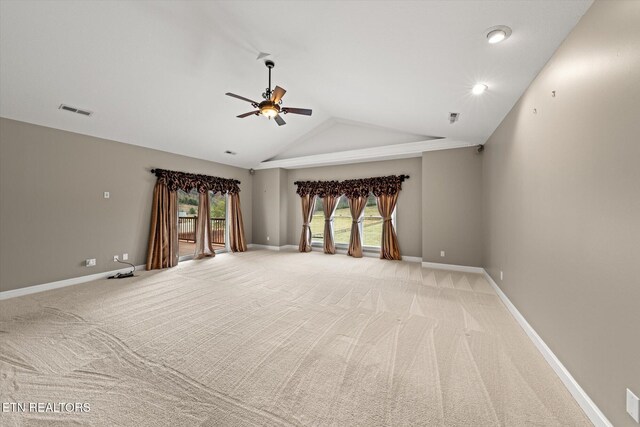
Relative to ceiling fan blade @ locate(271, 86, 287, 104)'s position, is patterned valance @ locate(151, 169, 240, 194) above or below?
below

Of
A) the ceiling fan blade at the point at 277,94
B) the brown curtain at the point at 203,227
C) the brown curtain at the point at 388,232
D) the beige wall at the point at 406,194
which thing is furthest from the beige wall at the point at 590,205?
the brown curtain at the point at 203,227

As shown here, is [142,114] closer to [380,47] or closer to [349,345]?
[380,47]

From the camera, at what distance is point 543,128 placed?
2.05 m

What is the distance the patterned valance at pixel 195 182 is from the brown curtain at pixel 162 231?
165 millimetres

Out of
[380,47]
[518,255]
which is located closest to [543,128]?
[518,255]

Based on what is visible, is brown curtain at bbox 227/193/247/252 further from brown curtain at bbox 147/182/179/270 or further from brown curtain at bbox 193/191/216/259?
brown curtain at bbox 147/182/179/270

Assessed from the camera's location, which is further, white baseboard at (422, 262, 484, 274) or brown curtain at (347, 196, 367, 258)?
brown curtain at (347, 196, 367, 258)

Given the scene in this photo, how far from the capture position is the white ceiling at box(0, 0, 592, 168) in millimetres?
1827

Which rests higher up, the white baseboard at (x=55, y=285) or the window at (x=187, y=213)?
the window at (x=187, y=213)

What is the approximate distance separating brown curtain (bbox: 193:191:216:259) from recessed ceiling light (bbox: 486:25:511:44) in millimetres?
5938

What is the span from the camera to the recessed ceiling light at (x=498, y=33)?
169cm

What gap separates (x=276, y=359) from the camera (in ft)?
6.36

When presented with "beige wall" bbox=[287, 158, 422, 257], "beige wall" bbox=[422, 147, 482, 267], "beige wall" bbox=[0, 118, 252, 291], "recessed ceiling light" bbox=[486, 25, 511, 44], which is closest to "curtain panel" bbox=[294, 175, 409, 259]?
"beige wall" bbox=[287, 158, 422, 257]

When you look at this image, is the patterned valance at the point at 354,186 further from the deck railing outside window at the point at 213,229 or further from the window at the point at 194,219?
the deck railing outside window at the point at 213,229
